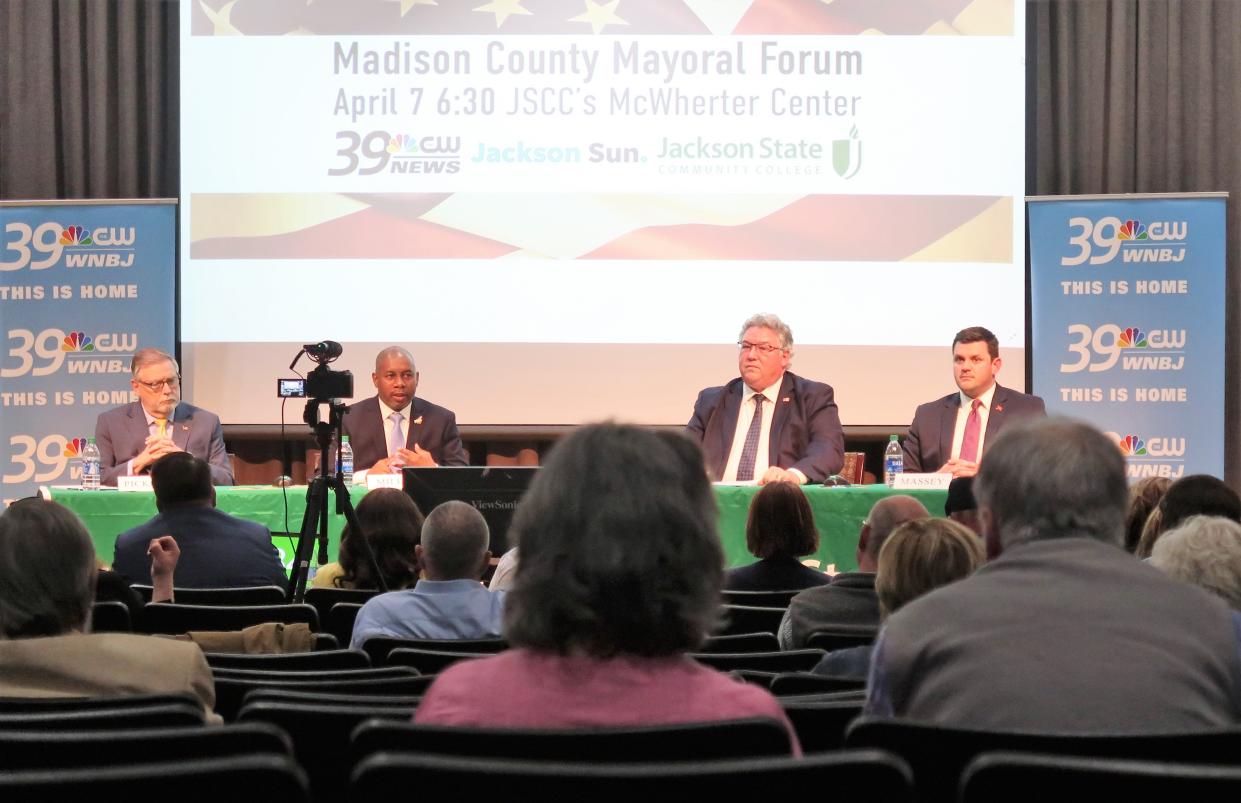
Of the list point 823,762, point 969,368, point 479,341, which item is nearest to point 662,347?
point 479,341

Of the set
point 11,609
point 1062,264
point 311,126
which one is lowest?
point 11,609

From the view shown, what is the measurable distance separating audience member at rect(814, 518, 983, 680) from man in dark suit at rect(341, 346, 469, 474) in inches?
161

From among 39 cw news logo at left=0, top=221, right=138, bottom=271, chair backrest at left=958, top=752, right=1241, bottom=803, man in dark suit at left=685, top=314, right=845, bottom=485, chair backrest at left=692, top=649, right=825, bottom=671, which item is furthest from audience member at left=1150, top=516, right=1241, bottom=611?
39 cw news logo at left=0, top=221, right=138, bottom=271

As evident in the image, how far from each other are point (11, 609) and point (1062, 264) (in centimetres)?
631

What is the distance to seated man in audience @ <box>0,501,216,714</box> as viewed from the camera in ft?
6.52

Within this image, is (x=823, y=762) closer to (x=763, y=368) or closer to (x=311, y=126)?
(x=763, y=368)

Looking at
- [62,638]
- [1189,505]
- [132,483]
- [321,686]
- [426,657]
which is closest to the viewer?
[62,638]

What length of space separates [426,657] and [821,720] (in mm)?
1024

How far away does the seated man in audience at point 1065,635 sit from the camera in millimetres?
1593

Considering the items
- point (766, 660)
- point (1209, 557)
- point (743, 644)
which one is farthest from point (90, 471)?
point (1209, 557)

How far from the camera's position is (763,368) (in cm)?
607

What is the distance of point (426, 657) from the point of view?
2633 millimetres

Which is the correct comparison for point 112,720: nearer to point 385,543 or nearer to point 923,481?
point 385,543

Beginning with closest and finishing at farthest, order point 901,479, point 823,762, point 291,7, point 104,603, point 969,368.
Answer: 1. point 823,762
2. point 104,603
3. point 901,479
4. point 969,368
5. point 291,7
